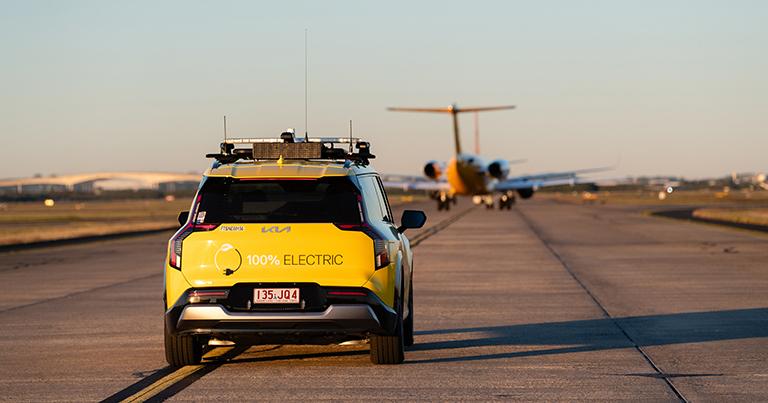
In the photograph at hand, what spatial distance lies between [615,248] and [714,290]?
1458 cm

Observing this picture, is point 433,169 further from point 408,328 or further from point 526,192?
point 408,328

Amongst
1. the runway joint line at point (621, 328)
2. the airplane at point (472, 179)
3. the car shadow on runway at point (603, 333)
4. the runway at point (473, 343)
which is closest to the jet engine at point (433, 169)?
the airplane at point (472, 179)

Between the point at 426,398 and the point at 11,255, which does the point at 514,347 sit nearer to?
the point at 426,398

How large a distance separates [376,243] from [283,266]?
816 mm

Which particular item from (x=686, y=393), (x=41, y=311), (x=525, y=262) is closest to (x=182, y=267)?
(x=686, y=393)

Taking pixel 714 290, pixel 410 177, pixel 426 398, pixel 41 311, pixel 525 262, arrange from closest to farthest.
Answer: pixel 426 398, pixel 41 311, pixel 714 290, pixel 525 262, pixel 410 177

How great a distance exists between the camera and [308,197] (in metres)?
11.1

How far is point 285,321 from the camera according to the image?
10.3 m

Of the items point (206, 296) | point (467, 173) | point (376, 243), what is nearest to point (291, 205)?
point (376, 243)

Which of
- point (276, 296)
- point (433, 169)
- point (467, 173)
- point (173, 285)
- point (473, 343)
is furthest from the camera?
point (433, 169)

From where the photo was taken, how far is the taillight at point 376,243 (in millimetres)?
10523

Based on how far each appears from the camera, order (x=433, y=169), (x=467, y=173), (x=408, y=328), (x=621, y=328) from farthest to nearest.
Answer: (x=433, y=169), (x=467, y=173), (x=621, y=328), (x=408, y=328)

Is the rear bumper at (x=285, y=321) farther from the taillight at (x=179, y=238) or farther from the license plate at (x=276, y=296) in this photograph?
the taillight at (x=179, y=238)

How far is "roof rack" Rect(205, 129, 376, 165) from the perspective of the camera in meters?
11.3
